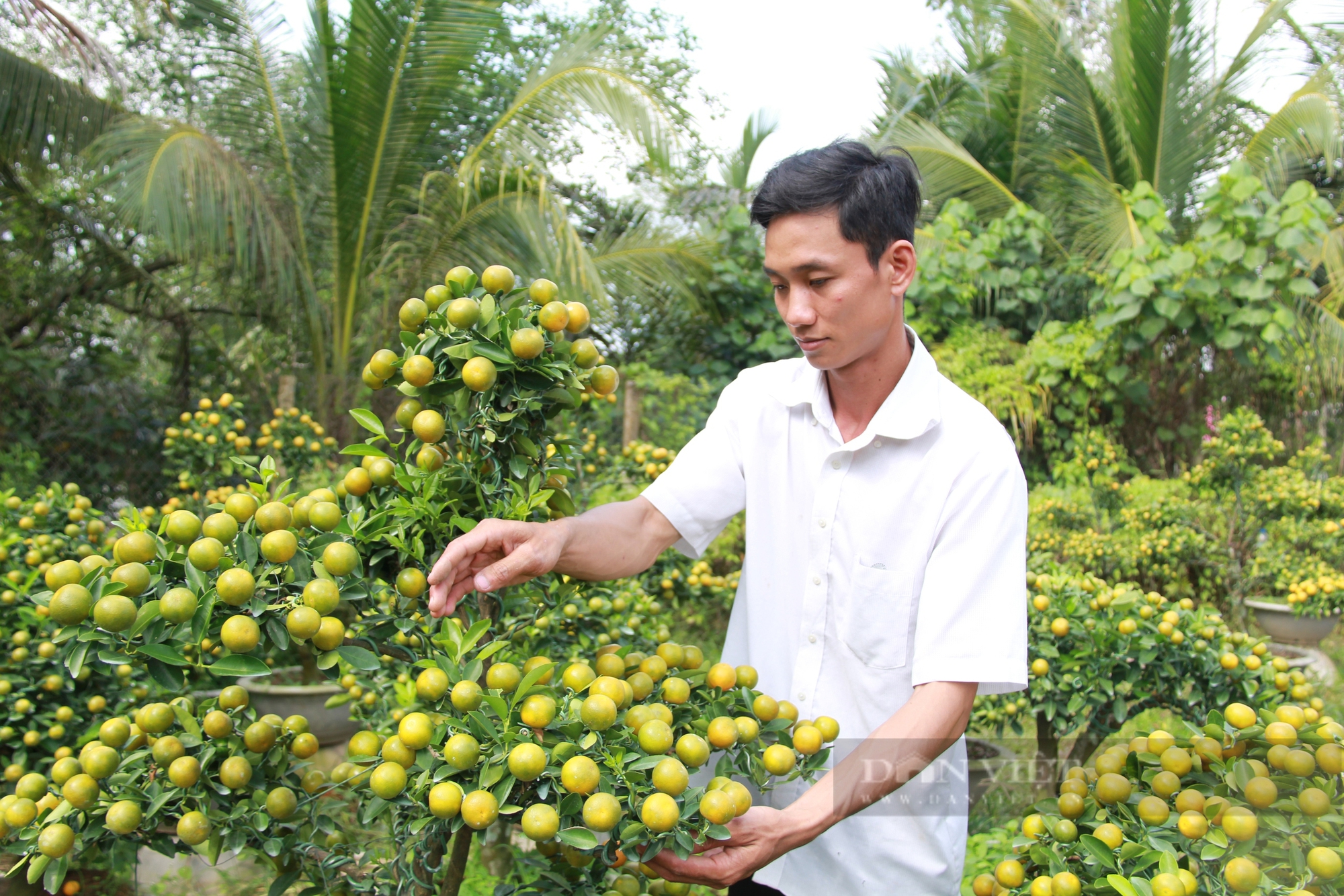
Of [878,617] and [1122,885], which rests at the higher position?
[878,617]

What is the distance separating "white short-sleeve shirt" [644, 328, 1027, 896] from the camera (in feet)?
4.56

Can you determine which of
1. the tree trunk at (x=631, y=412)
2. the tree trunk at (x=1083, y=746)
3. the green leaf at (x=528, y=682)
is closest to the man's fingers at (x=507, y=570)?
the green leaf at (x=528, y=682)

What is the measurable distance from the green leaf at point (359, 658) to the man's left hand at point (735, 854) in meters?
0.48

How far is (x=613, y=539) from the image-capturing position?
155 centimetres

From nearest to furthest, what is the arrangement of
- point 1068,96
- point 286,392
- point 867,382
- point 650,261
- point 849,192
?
point 849,192
point 867,382
point 286,392
point 650,261
point 1068,96

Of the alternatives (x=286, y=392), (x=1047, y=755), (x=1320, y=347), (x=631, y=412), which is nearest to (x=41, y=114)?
(x=286, y=392)

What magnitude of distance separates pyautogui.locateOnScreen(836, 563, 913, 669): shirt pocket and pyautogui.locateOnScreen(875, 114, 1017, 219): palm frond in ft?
21.0

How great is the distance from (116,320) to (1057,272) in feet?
30.6

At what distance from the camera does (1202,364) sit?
238 inches

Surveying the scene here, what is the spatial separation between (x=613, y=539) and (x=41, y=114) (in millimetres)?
6095

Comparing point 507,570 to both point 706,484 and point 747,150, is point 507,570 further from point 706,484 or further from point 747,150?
point 747,150

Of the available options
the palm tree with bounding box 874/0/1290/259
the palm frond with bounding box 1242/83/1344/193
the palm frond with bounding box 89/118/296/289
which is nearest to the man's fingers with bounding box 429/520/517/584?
the palm frond with bounding box 89/118/296/289

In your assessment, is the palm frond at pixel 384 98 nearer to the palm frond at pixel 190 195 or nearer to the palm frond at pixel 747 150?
the palm frond at pixel 190 195

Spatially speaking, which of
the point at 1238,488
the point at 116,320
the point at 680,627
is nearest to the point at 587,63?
the point at 680,627
